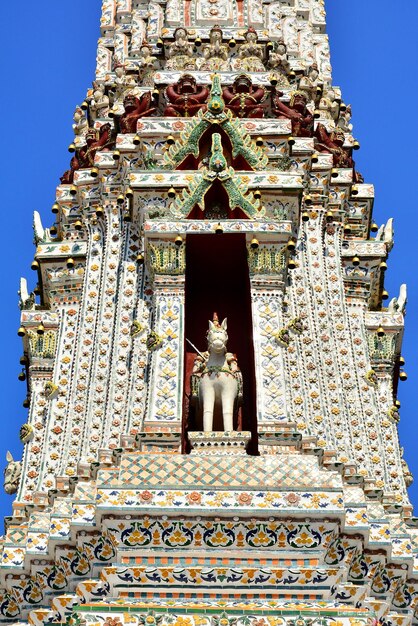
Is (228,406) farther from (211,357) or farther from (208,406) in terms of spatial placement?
(211,357)

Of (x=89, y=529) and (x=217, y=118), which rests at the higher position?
(x=217, y=118)

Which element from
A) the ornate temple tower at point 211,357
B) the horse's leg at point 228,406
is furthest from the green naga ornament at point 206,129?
the horse's leg at point 228,406

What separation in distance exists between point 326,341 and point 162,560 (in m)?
4.89

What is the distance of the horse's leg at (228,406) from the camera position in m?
24.3

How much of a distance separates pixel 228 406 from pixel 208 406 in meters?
0.23

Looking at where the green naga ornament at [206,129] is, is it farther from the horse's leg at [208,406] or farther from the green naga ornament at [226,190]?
the horse's leg at [208,406]

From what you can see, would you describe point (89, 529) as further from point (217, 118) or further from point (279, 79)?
point (279, 79)

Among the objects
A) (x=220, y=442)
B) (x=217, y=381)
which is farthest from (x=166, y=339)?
(x=220, y=442)

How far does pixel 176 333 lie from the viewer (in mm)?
25156

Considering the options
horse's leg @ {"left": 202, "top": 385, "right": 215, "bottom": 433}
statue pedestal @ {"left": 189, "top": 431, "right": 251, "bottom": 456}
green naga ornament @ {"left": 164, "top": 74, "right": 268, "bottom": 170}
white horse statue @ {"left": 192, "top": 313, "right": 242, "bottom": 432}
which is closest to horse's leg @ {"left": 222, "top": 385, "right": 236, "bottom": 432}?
white horse statue @ {"left": 192, "top": 313, "right": 242, "bottom": 432}

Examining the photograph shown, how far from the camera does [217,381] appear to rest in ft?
80.5

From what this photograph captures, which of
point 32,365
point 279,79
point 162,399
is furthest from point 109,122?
point 162,399

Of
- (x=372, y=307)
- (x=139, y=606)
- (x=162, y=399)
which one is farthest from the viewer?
(x=372, y=307)

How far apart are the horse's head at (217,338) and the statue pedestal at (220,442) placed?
3.78 feet
